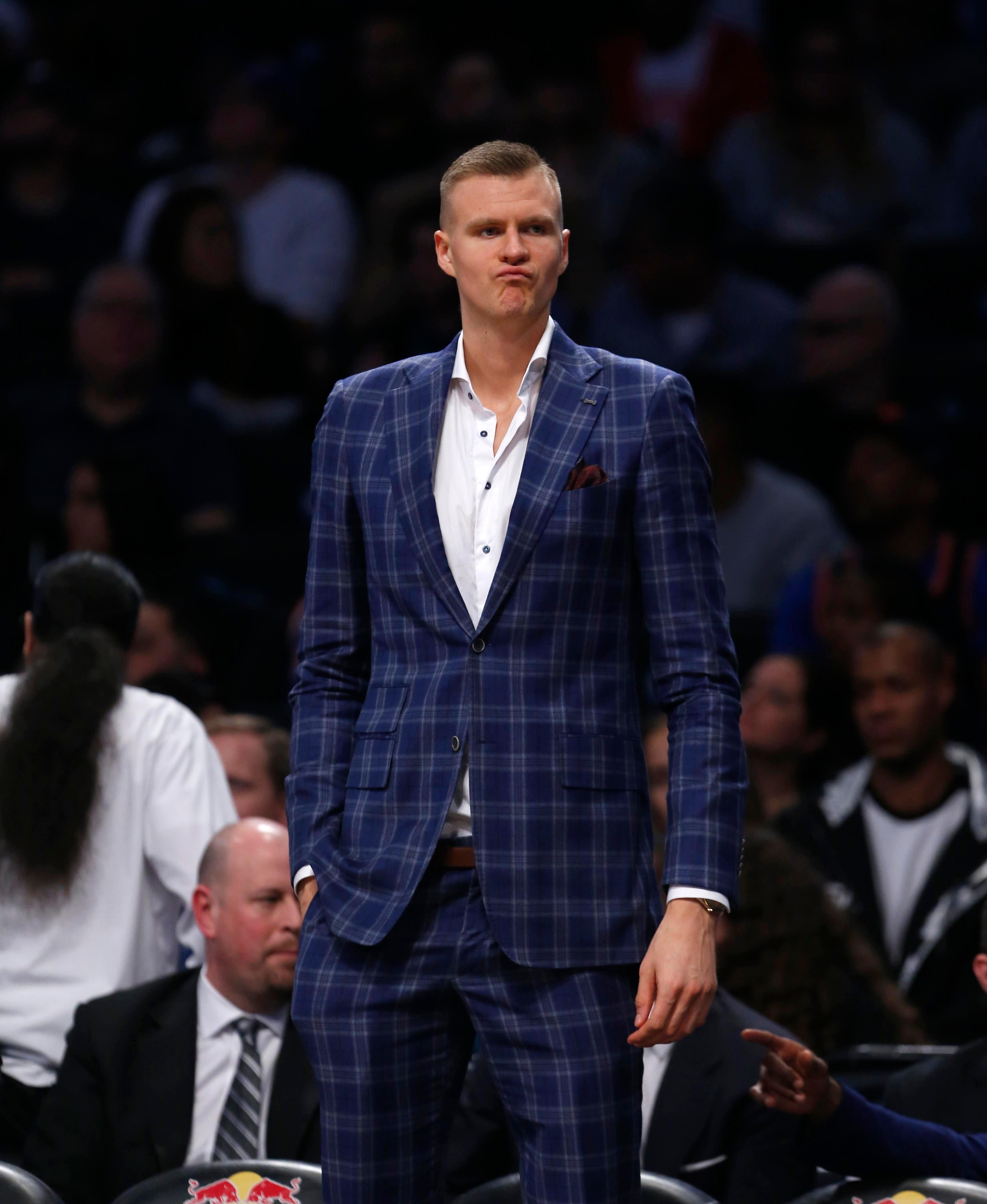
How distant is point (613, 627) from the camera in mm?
2035

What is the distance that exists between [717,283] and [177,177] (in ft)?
7.78

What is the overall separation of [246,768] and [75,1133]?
4.12 feet

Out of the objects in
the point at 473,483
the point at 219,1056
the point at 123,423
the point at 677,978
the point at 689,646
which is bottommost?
the point at 219,1056

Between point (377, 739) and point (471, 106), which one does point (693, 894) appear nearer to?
point (377, 739)

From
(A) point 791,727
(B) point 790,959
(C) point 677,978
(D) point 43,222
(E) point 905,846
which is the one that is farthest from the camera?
(D) point 43,222

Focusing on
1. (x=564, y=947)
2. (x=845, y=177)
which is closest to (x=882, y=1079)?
(x=564, y=947)

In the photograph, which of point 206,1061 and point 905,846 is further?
point 905,846

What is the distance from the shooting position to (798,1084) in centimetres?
256

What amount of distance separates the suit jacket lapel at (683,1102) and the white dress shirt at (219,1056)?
67 centimetres

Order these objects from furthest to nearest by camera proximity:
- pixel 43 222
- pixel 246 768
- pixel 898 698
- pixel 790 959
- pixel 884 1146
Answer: pixel 43 222, pixel 898 698, pixel 246 768, pixel 790 959, pixel 884 1146

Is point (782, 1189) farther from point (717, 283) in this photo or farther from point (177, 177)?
point (177, 177)

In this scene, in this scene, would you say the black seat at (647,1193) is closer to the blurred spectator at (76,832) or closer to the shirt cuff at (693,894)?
the shirt cuff at (693,894)

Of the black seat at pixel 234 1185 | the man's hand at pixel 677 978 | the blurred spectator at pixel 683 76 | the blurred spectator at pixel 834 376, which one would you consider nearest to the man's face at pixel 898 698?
the blurred spectator at pixel 834 376

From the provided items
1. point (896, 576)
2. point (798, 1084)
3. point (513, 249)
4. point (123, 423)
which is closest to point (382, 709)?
point (513, 249)
